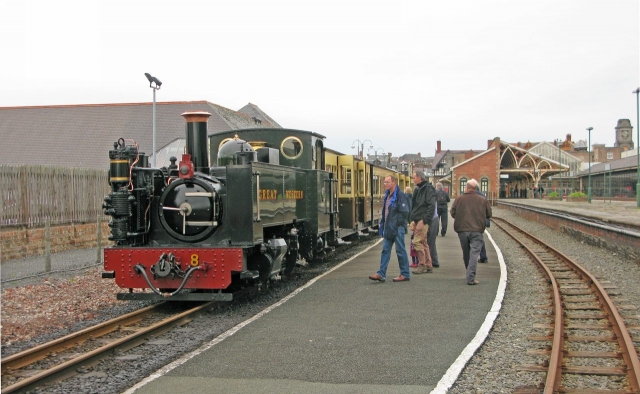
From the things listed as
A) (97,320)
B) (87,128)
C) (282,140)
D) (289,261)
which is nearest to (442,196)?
(282,140)

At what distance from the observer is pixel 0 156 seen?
36.3 meters

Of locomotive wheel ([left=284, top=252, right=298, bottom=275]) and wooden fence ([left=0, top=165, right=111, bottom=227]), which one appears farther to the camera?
wooden fence ([left=0, top=165, right=111, bottom=227])

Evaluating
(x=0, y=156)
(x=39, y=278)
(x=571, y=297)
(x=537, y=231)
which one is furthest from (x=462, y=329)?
(x=0, y=156)

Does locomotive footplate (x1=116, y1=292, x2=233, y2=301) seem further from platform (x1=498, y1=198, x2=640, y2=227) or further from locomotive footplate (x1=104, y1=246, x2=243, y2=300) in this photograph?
platform (x1=498, y1=198, x2=640, y2=227)

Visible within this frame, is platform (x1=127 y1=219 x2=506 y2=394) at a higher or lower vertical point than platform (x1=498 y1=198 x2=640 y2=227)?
lower

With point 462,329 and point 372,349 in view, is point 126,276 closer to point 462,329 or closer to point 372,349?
point 372,349

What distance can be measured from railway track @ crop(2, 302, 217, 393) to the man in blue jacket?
333 cm

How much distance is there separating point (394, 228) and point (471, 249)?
1.29m

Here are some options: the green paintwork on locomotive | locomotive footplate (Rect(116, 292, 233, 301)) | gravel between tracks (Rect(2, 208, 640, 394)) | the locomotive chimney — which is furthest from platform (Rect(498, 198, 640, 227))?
locomotive footplate (Rect(116, 292, 233, 301))

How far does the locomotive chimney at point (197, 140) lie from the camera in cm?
865

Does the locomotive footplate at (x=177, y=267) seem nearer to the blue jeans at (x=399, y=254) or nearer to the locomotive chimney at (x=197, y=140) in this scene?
the locomotive chimney at (x=197, y=140)

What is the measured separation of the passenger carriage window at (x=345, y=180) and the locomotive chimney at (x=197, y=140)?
24.1ft

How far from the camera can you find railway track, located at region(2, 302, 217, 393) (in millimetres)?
5176

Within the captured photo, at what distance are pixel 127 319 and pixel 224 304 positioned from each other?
1502mm
